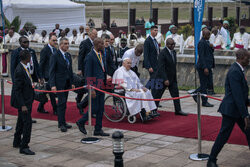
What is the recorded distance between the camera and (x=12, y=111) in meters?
11.4

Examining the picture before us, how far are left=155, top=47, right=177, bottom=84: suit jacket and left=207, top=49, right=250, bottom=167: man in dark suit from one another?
384cm

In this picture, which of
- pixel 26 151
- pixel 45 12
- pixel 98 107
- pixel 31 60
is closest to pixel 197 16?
pixel 98 107

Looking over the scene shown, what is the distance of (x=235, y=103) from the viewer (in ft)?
20.5

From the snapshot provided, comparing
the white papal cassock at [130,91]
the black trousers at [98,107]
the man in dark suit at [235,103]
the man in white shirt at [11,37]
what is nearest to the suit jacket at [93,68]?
the black trousers at [98,107]

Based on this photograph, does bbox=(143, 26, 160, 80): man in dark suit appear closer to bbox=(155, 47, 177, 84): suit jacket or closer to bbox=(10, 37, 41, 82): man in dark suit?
bbox=(155, 47, 177, 84): suit jacket

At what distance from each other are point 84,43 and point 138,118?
7.13ft

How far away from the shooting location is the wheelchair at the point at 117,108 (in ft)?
31.5

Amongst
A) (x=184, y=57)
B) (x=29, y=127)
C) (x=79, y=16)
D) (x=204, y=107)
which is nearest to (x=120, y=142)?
(x=29, y=127)

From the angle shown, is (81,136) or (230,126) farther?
(81,136)

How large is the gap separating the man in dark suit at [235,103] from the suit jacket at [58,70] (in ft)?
12.5

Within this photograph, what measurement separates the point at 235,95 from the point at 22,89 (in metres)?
3.50

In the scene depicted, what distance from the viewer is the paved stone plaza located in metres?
6.91

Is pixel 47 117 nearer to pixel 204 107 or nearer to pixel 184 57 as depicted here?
pixel 204 107

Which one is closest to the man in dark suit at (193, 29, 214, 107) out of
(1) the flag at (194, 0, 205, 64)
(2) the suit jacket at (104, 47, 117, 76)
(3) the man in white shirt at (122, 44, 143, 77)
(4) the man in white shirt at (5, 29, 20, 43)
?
(1) the flag at (194, 0, 205, 64)
